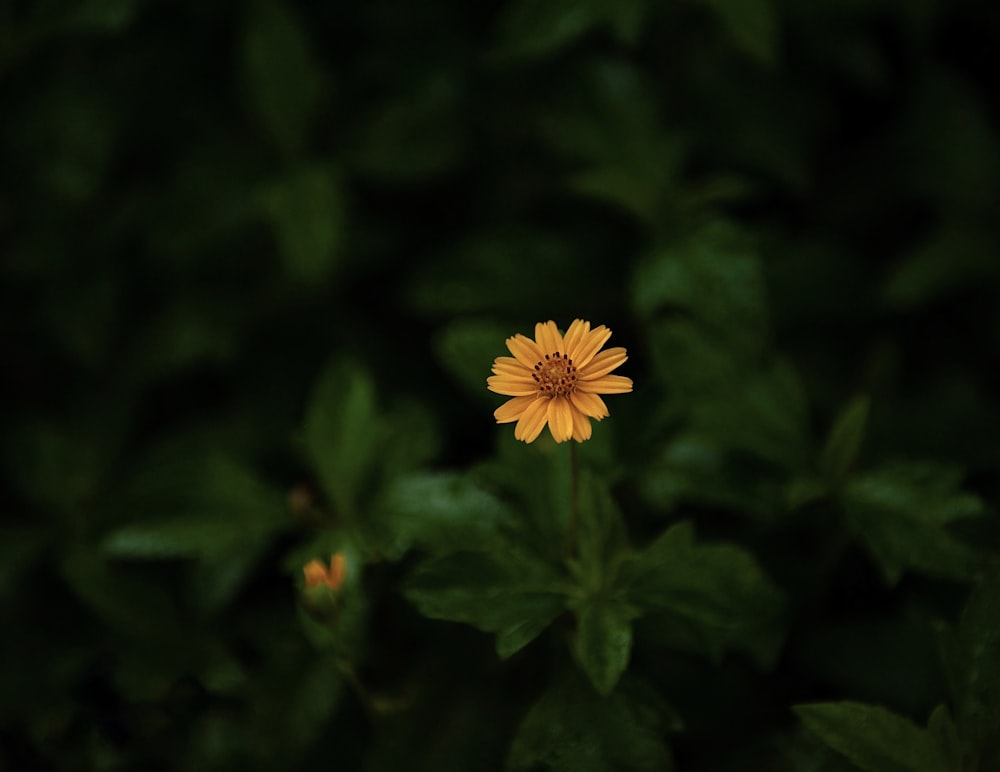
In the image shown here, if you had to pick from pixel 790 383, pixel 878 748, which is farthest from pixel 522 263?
pixel 878 748

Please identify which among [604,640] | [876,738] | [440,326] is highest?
[440,326]

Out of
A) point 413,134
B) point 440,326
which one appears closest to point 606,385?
point 413,134

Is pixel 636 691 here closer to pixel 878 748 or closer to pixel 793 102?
pixel 878 748

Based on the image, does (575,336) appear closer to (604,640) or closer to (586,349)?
(586,349)

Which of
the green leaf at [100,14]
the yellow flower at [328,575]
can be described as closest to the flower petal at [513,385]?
the yellow flower at [328,575]

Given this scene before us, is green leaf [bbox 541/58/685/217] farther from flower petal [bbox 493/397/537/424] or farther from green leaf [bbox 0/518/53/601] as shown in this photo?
green leaf [bbox 0/518/53/601]

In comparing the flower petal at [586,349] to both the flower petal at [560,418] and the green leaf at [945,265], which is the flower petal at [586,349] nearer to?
the flower petal at [560,418]
